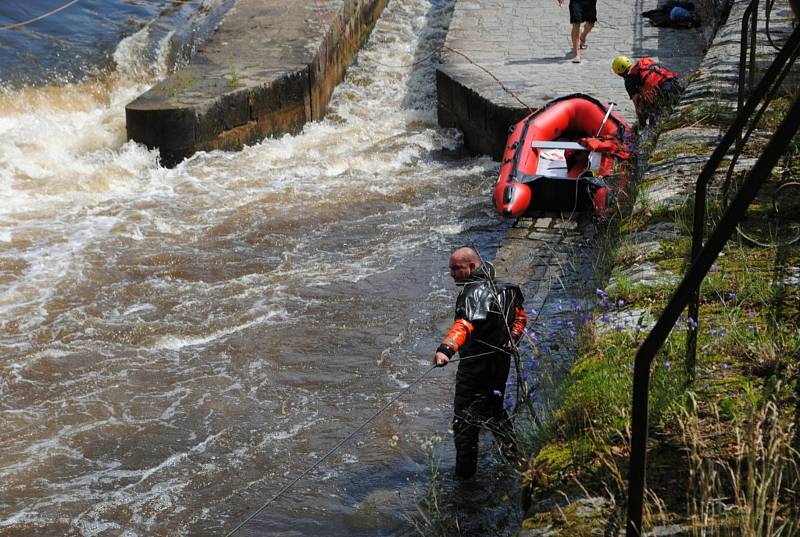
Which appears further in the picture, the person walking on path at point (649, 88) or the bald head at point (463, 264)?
the person walking on path at point (649, 88)

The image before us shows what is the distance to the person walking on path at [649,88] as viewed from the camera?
400 inches

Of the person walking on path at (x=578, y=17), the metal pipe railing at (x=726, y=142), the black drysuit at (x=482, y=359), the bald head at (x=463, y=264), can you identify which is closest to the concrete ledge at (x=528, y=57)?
the person walking on path at (x=578, y=17)

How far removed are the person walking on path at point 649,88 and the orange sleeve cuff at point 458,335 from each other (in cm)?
521

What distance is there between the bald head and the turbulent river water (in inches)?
41.3

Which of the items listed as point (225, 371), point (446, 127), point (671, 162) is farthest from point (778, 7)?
point (225, 371)

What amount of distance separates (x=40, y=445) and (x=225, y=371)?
4.68ft

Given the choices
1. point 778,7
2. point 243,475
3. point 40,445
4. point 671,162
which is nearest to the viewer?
point 243,475

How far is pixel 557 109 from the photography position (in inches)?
432

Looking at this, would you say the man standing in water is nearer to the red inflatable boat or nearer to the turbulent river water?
the turbulent river water

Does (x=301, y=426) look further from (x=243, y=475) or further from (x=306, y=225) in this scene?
(x=306, y=225)

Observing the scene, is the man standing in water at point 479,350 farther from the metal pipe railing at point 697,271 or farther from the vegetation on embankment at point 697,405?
the metal pipe railing at point 697,271

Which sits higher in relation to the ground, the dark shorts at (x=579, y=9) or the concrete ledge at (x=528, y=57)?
the dark shorts at (x=579, y=9)

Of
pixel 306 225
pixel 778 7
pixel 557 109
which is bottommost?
pixel 306 225

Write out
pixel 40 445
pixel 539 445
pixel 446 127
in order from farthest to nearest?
pixel 446 127, pixel 40 445, pixel 539 445
